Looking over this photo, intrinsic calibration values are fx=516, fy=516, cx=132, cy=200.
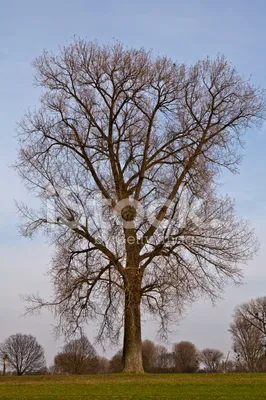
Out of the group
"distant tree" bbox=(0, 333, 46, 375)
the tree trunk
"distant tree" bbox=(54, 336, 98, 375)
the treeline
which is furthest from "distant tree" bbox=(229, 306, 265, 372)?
the tree trunk

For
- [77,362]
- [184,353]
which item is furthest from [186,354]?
[77,362]

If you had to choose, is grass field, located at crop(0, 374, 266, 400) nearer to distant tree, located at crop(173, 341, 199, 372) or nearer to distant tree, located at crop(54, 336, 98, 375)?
distant tree, located at crop(54, 336, 98, 375)

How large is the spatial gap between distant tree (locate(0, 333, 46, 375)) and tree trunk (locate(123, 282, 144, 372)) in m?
51.3

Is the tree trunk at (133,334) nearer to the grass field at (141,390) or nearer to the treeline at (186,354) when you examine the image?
the grass field at (141,390)

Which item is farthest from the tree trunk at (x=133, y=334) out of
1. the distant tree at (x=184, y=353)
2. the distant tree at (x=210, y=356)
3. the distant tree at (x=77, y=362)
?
the distant tree at (x=210, y=356)

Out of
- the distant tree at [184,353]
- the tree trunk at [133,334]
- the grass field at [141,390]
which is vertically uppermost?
the distant tree at [184,353]

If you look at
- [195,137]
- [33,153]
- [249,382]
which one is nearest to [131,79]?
[195,137]

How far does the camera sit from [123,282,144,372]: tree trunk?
65.6 feet

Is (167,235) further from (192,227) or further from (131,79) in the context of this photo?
(131,79)

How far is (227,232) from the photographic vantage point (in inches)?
832

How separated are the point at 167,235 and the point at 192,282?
2.17m

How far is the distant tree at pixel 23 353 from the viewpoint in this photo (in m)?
67.8

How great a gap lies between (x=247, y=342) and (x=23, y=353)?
29394 millimetres

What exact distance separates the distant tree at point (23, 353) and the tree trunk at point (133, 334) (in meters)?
51.3
